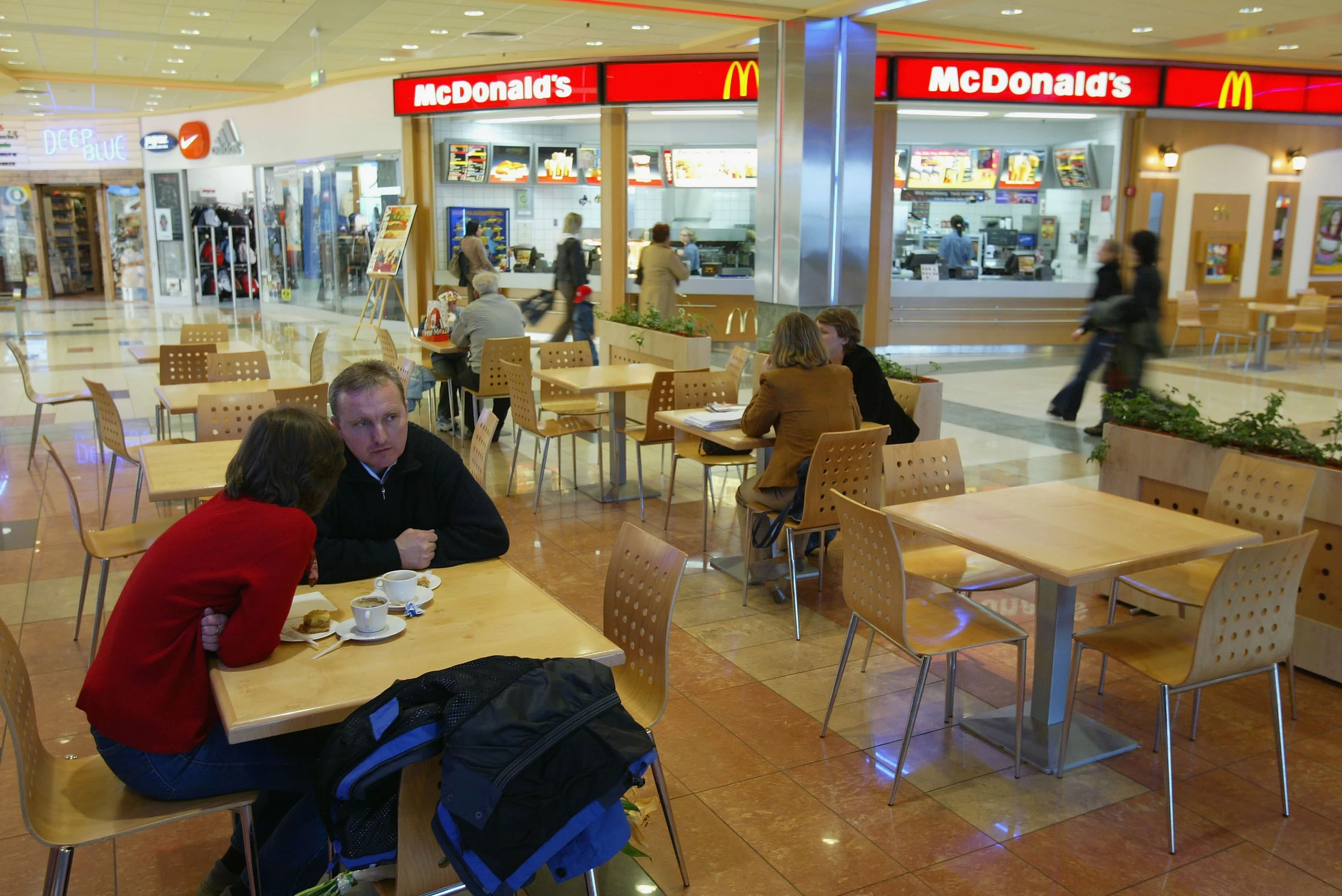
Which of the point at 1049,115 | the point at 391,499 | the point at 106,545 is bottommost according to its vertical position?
the point at 106,545

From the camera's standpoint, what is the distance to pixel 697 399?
19.2ft

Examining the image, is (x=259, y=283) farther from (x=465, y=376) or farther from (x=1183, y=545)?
(x=1183, y=545)

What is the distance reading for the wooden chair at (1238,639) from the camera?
111 inches

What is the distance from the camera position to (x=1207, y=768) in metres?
3.35

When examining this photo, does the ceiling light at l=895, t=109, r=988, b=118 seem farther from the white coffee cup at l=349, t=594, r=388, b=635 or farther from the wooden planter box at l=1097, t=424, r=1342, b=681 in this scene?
the white coffee cup at l=349, t=594, r=388, b=635

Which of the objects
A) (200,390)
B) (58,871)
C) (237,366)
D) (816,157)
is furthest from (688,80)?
(58,871)

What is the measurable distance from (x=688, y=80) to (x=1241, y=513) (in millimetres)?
7984

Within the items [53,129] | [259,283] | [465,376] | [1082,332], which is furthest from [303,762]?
[53,129]

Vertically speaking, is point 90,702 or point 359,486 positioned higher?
point 359,486

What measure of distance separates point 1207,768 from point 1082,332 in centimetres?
559

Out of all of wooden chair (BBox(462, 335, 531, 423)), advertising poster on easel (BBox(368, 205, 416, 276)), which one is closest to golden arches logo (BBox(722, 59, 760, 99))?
wooden chair (BBox(462, 335, 531, 423))

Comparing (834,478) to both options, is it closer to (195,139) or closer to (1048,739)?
(1048,739)

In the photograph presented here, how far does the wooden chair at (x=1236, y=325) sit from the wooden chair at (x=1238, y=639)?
32.7 feet

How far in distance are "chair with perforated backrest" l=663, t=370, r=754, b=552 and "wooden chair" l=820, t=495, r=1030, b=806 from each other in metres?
2.06
